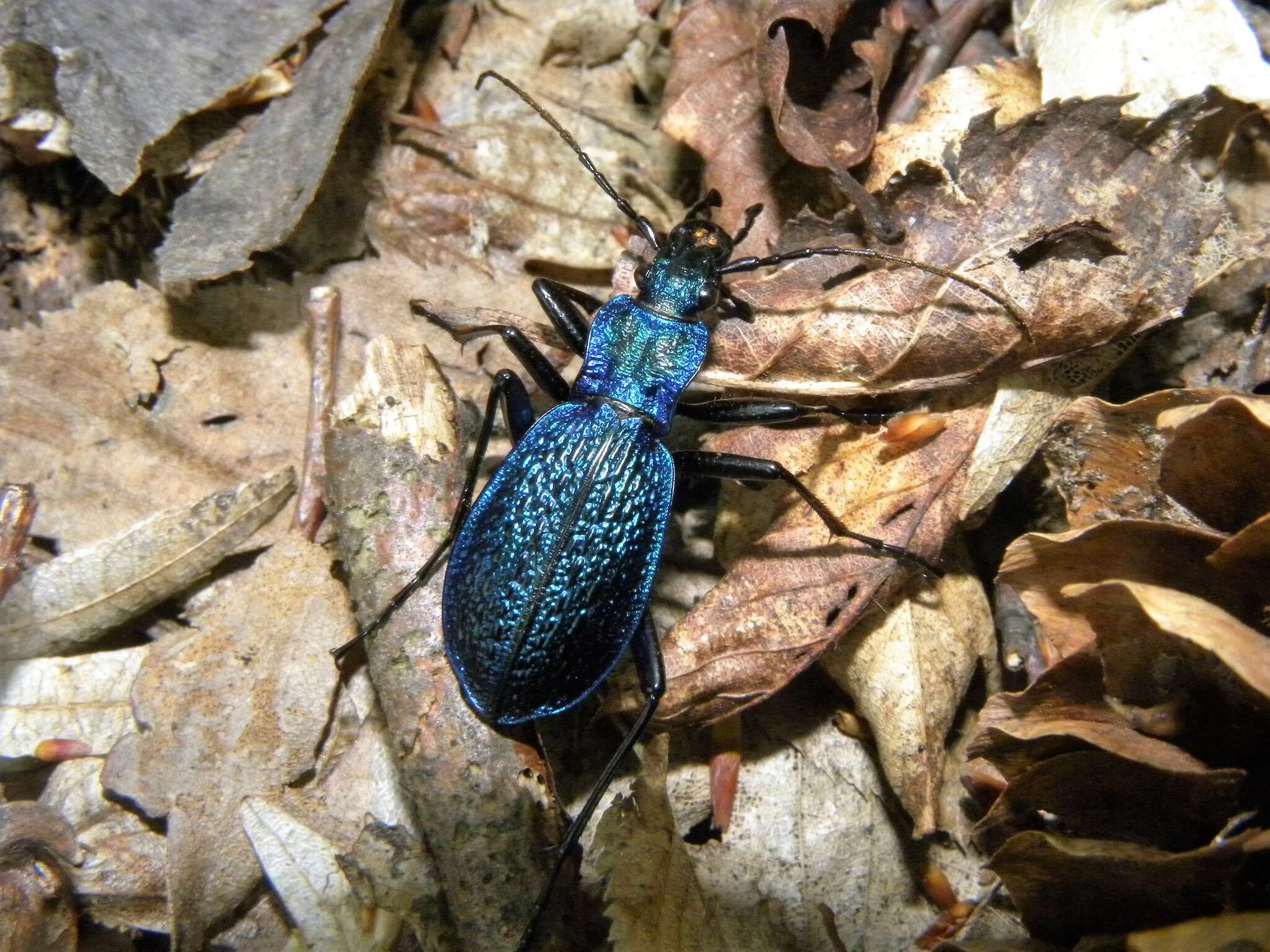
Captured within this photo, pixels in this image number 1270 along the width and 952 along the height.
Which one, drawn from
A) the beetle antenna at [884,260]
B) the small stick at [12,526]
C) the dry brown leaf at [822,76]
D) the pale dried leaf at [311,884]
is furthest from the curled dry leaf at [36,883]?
the dry brown leaf at [822,76]

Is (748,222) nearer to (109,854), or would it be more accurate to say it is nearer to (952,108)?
(952,108)

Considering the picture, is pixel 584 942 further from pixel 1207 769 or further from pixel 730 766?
pixel 1207 769

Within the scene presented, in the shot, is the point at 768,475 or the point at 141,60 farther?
the point at 141,60

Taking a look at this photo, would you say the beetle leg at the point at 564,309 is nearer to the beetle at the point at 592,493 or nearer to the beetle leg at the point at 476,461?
the beetle at the point at 592,493

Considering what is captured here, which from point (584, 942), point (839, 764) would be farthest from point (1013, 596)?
point (584, 942)

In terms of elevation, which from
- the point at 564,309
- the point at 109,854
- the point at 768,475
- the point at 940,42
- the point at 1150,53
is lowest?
the point at 109,854

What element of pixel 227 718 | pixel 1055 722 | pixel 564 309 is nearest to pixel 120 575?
pixel 227 718

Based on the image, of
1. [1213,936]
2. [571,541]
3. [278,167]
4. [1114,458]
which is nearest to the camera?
[1213,936]
